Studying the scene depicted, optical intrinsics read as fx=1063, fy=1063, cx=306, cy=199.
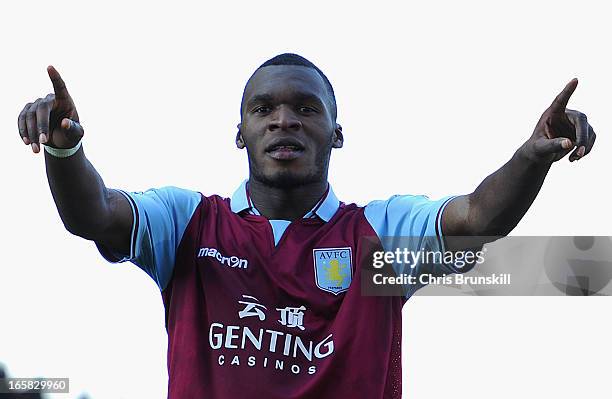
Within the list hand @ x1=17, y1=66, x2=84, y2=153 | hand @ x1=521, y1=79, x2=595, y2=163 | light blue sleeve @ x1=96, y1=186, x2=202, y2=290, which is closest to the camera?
hand @ x1=17, y1=66, x2=84, y2=153

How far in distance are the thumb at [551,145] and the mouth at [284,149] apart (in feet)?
4.80

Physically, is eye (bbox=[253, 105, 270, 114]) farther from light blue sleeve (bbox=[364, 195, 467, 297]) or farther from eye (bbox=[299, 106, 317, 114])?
light blue sleeve (bbox=[364, 195, 467, 297])

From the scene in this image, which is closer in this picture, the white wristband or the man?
the white wristband

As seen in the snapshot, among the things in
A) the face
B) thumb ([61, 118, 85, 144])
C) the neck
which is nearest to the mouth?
the face

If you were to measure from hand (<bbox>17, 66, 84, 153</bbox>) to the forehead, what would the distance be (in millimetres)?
1390

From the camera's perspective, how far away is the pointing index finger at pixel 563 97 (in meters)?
5.23

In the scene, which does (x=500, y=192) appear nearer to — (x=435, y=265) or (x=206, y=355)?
(x=435, y=265)

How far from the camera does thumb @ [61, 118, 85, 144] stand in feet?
17.0

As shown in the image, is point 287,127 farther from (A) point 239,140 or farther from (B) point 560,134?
(B) point 560,134

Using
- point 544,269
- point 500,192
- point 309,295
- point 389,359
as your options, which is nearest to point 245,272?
point 309,295

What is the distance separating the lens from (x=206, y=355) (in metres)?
5.68

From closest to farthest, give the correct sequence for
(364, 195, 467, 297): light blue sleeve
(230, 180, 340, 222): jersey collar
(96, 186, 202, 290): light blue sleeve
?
1. (96, 186, 202, 290): light blue sleeve
2. (364, 195, 467, 297): light blue sleeve
3. (230, 180, 340, 222): jersey collar

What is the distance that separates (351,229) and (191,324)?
111cm

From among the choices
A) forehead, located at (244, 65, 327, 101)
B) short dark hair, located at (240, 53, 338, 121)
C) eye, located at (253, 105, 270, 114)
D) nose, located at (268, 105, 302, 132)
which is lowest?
nose, located at (268, 105, 302, 132)
